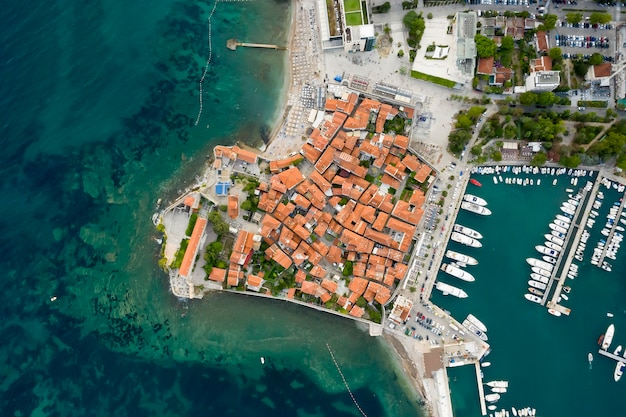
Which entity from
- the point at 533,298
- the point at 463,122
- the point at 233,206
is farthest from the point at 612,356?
the point at 233,206

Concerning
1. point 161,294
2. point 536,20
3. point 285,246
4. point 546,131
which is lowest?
point 161,294

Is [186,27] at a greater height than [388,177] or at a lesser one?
greater

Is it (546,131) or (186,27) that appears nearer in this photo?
(546,131)

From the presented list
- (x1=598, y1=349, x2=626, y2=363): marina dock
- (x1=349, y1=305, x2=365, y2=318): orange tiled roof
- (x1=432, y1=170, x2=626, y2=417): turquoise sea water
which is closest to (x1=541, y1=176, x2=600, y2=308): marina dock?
(x1=432, y1=170, x2=626, y2=417): turquoise sea water

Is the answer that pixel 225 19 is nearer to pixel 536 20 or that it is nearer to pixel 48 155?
pixel 48 155

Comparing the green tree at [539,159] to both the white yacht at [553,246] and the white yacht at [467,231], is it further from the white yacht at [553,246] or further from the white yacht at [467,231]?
the white yacht at [467,231]

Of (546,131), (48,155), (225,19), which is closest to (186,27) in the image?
(225,19)

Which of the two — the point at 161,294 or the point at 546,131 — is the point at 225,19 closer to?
the point at 161,294

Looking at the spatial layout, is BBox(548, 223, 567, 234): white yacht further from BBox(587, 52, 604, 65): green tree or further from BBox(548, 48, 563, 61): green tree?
BBox(548, 48, 563, 61): green tree
